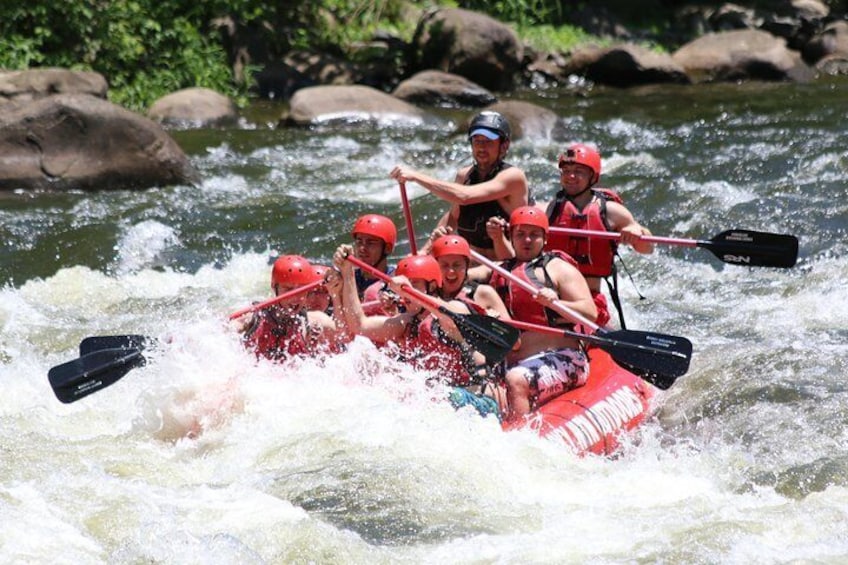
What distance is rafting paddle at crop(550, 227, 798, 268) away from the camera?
7.85 m

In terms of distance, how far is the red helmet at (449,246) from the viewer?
696cm

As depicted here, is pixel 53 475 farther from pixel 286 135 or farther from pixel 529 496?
pixel 286 135

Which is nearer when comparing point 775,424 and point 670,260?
point 775,424

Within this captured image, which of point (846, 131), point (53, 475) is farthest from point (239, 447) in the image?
point (846, 131)

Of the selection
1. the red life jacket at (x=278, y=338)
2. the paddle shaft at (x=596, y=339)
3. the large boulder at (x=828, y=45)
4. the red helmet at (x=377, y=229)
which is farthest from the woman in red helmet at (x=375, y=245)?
the large boulder at (x=828, y=45)

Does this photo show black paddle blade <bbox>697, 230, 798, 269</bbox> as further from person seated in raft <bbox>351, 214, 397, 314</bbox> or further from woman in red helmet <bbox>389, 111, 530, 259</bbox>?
person seated in raft <bbox>351, 214, 397, 314</bbox>

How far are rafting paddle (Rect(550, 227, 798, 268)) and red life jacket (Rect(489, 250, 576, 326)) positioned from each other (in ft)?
2.18

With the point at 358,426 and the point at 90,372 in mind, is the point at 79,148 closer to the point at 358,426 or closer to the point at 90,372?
the point at 90,372

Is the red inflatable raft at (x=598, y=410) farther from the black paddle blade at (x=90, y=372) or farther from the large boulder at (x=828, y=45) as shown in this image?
the large boulder at (x=828, y=45)

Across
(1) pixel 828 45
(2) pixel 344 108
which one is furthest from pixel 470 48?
(1) pixel 828 45

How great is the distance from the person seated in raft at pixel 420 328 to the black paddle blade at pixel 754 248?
1.83 m

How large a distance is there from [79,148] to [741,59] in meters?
11.0

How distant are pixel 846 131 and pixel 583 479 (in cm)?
934

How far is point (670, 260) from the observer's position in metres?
11.0
